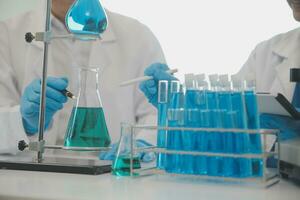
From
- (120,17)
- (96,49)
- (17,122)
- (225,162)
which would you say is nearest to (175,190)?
(225,162)

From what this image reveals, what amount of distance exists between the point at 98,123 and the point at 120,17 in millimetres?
1024

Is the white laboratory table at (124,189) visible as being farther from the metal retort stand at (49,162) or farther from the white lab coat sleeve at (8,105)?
the white lab coat sleeve at (8,105)

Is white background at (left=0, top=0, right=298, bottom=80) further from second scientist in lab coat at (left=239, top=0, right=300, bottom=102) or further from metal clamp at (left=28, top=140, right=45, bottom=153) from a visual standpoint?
metal clamp at (left=28, top=140, right=45, bottom=153)

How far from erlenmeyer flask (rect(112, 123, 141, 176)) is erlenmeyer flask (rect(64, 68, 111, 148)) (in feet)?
0.43

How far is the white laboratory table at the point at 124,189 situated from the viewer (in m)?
0.74

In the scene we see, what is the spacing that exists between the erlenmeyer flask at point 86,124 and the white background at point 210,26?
1.51 metres

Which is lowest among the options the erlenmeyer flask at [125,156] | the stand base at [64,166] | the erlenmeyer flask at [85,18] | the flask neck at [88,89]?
the stand base at [64,166]

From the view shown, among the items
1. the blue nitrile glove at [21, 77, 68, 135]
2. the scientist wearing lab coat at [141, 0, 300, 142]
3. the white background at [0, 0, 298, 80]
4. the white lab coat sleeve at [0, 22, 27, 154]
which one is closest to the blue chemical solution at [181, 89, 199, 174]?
the blue nitrile glove at [21, 77, 68, 135]

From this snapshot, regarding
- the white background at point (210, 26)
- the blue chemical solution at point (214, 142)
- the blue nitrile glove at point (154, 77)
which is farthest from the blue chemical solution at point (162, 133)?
the white background at point (210, 26)

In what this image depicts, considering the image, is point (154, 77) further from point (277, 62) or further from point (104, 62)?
point (277, 62)

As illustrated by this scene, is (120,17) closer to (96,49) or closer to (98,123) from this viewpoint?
(96,49)

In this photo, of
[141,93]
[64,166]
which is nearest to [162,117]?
[64,166]

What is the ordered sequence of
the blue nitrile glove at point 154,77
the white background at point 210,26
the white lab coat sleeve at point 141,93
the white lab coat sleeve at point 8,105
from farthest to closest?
the white background at point 210,26, the white lab coat sleeve at point 141,93, the white lab coat sleeve at point 8,105, the blue nitrile glove at point 154,77

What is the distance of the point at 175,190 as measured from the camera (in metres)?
0.81
